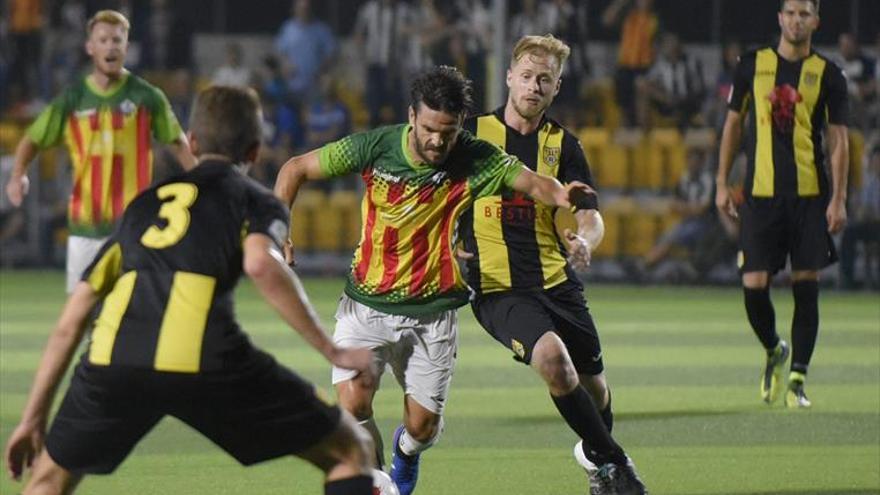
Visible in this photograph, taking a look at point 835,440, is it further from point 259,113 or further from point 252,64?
point 252,64

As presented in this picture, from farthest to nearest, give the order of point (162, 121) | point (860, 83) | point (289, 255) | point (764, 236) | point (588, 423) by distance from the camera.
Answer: point (860, 83) < point (162, 121) < point (764, 236) < point (588, 423) < point (289, 255)

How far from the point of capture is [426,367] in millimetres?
7484

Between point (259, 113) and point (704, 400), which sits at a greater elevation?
point (259, 113)

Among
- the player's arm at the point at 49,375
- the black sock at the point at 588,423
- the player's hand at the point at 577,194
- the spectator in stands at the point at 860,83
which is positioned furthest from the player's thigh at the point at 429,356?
the spectator in stands at the point at 860,83

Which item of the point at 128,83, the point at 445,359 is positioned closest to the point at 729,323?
the point at 128,83

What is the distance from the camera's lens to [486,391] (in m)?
12.1

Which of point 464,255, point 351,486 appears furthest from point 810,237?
point 351,486

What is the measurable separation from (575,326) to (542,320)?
1.09 feet

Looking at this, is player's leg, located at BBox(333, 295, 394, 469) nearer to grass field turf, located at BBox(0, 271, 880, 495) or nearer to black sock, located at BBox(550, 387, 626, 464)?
black sock, located at BBox(550, 387, 626, 464)

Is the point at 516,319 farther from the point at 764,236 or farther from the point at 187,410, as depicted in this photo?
the point at 764,236

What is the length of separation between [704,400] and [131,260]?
6.71 meters

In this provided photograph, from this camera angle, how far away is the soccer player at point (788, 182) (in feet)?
37.2

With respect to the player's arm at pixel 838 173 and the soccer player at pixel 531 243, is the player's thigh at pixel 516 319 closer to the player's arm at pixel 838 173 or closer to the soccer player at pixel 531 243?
the soccer player at pixel 531 243

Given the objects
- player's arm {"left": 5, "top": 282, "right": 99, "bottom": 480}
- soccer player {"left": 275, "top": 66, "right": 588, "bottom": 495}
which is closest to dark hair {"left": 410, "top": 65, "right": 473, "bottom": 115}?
soccer player {"left": 275, "top": 66, "right": 588, "bottom": 495}
